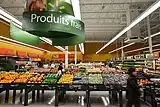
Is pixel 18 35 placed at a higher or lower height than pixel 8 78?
higher

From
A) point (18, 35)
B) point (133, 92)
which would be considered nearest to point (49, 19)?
point (133, 92)

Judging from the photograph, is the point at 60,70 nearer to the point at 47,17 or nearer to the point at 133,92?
the point at 133,92

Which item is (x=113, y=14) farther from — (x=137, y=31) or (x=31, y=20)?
(x=31, y=20)

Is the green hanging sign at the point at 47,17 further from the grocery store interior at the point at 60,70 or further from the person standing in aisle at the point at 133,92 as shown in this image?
the person standing in aisle at the point at 133,92

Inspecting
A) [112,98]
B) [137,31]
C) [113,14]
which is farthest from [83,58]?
[112,98]

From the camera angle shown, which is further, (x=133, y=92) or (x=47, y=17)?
(x=133, y=92)

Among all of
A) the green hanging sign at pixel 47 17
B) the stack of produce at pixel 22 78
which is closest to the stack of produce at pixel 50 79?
the stack of produce at pixel 22 78

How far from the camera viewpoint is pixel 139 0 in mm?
10773

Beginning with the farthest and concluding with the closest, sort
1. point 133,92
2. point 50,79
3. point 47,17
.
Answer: point 50,79 → point 133,92 → point 47,17

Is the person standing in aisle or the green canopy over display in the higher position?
the green canopy over display

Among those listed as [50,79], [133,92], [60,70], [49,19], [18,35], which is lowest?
[133,92]

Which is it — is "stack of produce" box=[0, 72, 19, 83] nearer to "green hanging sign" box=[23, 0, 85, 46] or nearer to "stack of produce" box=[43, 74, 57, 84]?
"stack of produce" box=[43, 74, 57, 84]

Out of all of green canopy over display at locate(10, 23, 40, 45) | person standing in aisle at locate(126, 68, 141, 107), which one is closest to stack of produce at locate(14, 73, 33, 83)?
green canopy over display at locate(10, 23, 40, 45)

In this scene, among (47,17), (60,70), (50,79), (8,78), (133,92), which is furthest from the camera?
(60,70)
